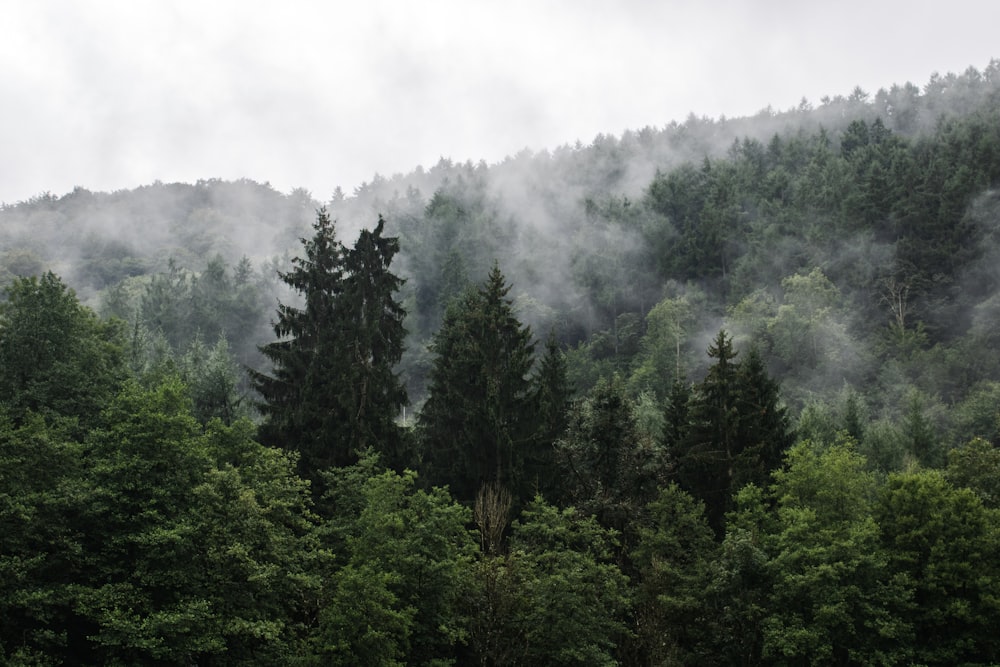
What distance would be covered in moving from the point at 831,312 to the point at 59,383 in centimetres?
7861

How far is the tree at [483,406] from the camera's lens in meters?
42.5

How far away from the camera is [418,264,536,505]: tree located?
139 feet

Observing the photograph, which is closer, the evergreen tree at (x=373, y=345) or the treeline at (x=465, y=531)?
the treeline at (x=465, y=531)

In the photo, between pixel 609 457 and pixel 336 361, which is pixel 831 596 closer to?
pixel 609 457

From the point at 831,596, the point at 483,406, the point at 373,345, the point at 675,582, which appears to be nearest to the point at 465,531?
the point at 675,582

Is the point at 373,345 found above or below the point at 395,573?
above

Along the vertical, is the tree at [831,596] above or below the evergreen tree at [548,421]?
below

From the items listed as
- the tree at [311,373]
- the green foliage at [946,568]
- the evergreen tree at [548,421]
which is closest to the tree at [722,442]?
the evergreen tree at [548,421]

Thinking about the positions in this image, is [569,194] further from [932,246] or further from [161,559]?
[161,559]

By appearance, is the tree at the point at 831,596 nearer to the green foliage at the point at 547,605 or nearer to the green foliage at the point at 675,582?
the green foliage at the point at 675,582

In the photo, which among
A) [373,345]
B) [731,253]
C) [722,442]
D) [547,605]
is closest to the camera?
[547,605]

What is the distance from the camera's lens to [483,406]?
43.4 m

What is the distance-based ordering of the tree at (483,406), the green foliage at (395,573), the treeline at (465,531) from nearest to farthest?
the green foliage at (395,573)
the treeline at (465,531)
the tree at (483,406)

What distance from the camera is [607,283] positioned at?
12256cm
